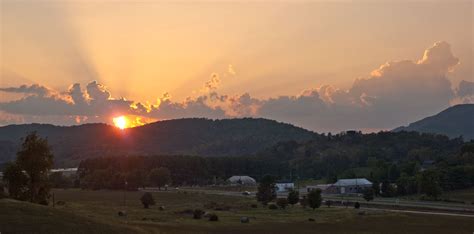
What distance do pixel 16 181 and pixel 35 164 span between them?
11.9 feet

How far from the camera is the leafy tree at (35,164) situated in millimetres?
83938

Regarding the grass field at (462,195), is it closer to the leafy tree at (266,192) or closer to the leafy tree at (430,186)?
the leafy tree at (430,186)

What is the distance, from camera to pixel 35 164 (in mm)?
84750

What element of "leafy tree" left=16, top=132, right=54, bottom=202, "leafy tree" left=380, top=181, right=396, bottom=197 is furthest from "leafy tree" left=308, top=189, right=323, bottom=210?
"leafy tree" left=380, top=181, right=396, bottom=197

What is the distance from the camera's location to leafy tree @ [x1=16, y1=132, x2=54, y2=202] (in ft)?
275

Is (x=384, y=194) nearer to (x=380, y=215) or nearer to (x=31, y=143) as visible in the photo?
(x=380, y=215)

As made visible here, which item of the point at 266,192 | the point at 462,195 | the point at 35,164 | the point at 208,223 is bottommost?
the point at 208,223

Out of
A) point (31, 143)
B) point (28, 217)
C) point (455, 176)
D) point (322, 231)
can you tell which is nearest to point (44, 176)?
point (31, 143)

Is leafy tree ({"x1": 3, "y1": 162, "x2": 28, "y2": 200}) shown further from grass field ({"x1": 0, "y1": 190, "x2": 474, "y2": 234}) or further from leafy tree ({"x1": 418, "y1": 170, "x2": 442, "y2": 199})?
leafy tree ({"x1": 418, "y1": 170, "x2": 442, "y2": 199})

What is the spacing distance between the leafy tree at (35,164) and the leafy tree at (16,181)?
0.74 m

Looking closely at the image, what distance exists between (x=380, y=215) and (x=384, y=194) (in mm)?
71965

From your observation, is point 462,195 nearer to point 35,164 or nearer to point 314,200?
point 314,200

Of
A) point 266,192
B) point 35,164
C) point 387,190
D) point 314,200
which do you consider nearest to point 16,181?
point 35,164

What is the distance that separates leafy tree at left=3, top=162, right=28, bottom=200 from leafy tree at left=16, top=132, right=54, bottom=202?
74cm
